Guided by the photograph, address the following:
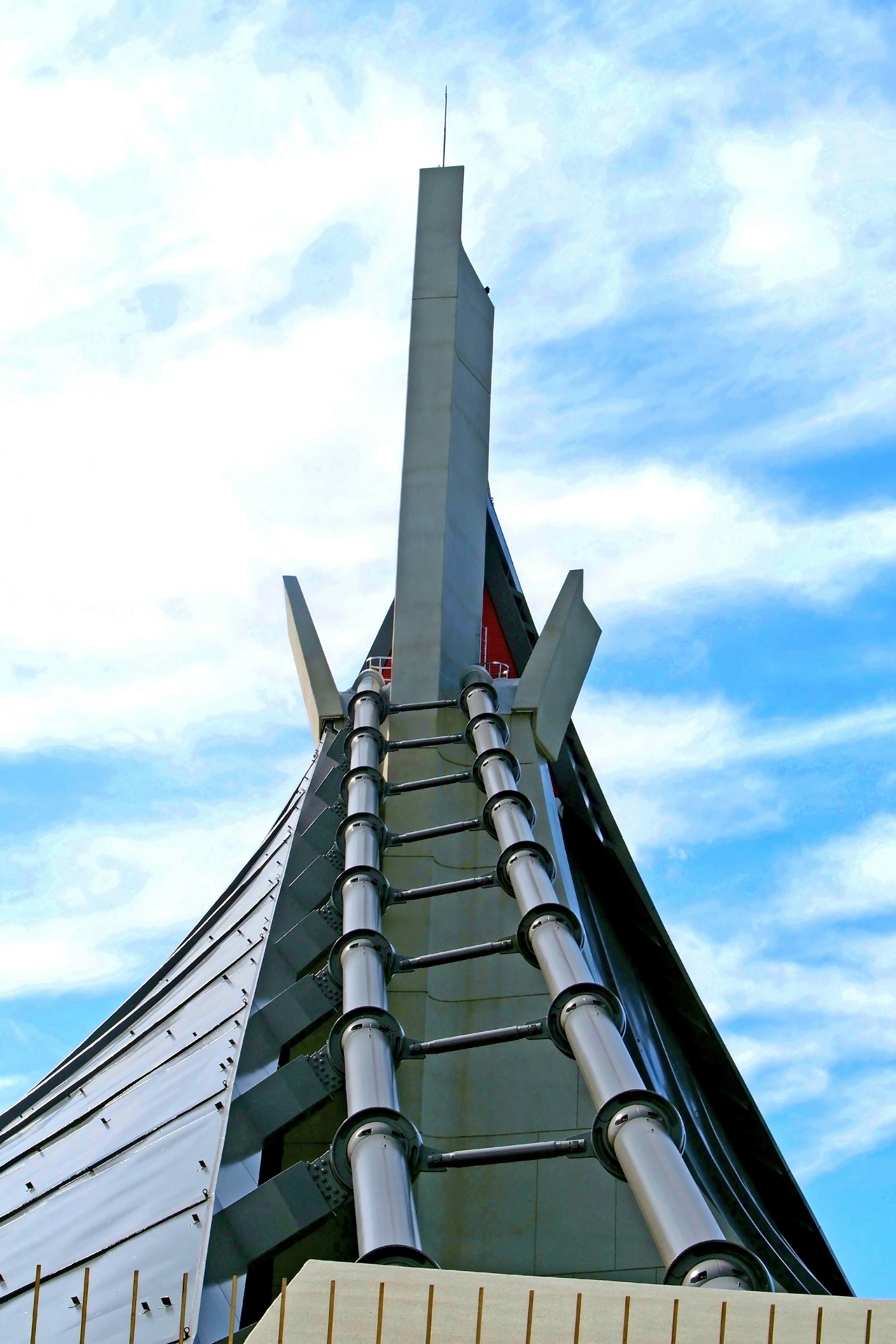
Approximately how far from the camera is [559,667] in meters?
19.1

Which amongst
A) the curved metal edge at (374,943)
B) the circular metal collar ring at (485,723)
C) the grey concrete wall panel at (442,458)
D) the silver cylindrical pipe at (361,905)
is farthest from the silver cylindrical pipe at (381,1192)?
the grey concrete wall panel at (442,458)

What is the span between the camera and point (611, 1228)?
13.2m

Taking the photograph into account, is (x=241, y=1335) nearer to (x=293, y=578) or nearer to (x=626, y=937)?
(x=293, y=578)

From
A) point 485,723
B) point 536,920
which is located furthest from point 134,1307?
point 485,723

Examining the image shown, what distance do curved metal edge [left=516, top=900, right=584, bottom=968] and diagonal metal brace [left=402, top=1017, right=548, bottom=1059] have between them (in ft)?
2.45

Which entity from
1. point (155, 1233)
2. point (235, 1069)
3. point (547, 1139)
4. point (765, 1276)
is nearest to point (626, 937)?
point (547, 1139)

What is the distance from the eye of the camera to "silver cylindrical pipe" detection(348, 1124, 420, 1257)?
819cm

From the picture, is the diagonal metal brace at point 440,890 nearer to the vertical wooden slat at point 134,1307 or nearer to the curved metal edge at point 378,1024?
the curved metal edge at point 378,1024

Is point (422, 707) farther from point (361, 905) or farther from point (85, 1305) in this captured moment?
point (85, 1305)

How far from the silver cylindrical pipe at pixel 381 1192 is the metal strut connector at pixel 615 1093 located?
1125 millimetres

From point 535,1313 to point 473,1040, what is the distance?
14.8 ft

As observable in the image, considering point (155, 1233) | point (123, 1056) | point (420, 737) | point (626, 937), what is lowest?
point (155, 1233)

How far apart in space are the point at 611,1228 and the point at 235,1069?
3279 millimetres

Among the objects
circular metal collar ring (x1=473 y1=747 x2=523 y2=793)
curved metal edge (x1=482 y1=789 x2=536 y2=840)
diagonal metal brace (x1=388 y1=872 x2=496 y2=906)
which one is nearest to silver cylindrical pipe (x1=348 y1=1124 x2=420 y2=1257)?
diagonal metal brace (x1=388 y1=872 x2=496 y2=906)
